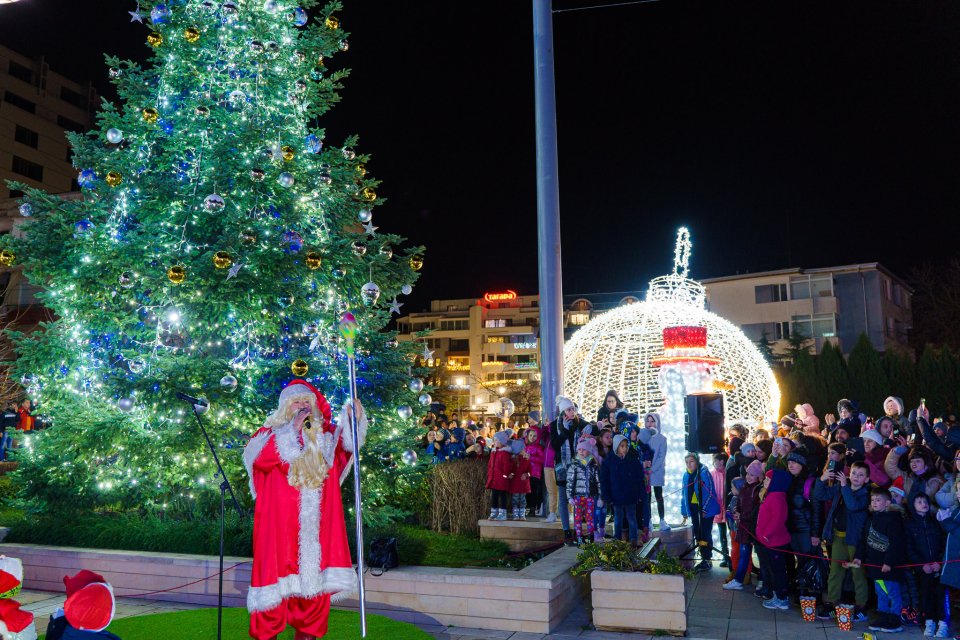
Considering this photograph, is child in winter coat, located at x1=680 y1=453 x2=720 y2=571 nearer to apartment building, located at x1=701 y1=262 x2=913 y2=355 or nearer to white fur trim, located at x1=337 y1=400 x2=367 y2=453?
white fur trim, located at x1=337 y1=400 x2=367 y2=453

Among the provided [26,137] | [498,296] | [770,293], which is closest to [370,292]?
[770,293]

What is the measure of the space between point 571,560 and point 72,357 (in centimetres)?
640

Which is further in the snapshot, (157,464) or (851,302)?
(851,302)

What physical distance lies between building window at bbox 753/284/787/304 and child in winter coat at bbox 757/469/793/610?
39.1m

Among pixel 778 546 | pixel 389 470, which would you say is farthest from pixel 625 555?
pixel 389 470

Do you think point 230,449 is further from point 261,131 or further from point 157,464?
point 261,131

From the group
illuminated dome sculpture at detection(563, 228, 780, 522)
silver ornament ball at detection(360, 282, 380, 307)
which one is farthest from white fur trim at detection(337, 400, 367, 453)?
illuminated dome sculpture at detection(563, 228, 780, 522)

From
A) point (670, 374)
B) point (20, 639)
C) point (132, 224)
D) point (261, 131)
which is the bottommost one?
point (20, 639)

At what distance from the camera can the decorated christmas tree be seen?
819 centimetres

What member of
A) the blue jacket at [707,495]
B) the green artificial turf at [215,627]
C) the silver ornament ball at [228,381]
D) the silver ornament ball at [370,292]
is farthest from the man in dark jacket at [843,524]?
A: the silver ornament ball at [228,381]

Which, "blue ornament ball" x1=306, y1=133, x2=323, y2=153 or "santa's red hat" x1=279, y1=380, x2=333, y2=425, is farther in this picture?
"blue ornament ball" x1=306, y1=133, x2=323, y2=153

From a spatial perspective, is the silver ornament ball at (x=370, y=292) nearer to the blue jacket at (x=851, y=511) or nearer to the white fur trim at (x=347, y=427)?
the white fur trim at (x=347, y=427)

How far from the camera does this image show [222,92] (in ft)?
30.7

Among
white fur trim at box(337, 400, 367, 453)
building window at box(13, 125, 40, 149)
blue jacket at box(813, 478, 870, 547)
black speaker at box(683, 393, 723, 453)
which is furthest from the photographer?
building window at box(13, 125, 40, 149)
